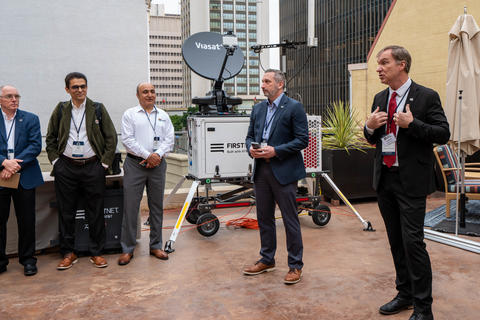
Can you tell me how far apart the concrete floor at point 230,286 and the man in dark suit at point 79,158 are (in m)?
0.32

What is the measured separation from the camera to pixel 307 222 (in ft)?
19.6

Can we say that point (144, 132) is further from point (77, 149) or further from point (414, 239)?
point (414, 239)

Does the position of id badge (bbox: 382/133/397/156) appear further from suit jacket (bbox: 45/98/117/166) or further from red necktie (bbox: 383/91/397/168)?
suit jacket (bbox: 45/98/117/166)

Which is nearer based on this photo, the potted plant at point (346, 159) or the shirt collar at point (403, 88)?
the shirt collar at point (403, 88)

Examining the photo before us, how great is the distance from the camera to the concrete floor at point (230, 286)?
3.12m

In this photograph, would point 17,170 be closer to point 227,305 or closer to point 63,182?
point 63,182

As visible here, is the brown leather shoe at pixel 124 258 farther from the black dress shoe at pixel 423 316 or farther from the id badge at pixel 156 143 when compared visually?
the black dress shoe at pixel 423 316

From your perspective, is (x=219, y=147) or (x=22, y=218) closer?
(x=22, y=218)

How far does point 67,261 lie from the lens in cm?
422

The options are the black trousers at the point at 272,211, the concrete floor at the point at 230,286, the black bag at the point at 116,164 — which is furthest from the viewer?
the black bag at the point at 116,164

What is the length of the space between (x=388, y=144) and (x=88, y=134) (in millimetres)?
2710

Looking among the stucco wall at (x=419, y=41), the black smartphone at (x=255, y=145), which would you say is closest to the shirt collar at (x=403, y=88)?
the black smartphone at (x=255, y=145)

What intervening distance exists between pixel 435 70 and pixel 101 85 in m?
23.2

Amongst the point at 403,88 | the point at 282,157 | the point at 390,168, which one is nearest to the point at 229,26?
the point at 282,157
